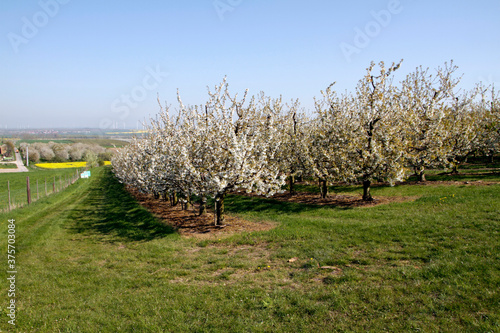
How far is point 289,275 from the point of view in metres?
9.60

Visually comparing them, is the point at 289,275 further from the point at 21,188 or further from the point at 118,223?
the point at 21,188

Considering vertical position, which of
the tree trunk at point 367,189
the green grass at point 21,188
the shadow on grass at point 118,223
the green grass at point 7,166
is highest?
the tree trunk at point 367,189

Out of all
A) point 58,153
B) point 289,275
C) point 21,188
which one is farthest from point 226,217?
point 58,153

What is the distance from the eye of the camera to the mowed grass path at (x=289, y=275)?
6.99 metres

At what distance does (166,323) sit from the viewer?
24.0ft

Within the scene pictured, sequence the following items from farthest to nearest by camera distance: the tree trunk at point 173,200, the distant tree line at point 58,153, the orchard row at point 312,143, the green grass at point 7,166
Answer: the distant tree line at point 58,153 < the green grass at point 7,166 < the tree trunk at point 173,200 < the orchard row at point 312,143

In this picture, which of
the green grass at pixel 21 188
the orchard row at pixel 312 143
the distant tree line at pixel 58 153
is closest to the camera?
the orchard row at pixel 312 143

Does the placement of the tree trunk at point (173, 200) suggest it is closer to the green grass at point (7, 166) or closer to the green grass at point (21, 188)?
the green grass at point (21, 188)

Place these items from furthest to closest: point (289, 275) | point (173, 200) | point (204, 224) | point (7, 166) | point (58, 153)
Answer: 1. point (58, 153)
2. point (7, 166)
3. point (173, 200)
4. point (204, 224)
5. point (289, 275)

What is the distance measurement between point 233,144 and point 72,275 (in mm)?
9178

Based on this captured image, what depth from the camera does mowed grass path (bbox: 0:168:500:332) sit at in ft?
22.9

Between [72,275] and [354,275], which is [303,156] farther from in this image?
[72,275]

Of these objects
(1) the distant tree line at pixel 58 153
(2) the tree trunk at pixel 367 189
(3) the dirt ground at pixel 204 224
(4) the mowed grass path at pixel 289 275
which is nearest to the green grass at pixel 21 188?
(4) the mowed grass path at pixel 289 275

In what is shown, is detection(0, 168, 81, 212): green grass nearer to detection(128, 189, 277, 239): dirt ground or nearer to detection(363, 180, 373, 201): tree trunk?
detection(128, 189, 277, 239): dirt ground
